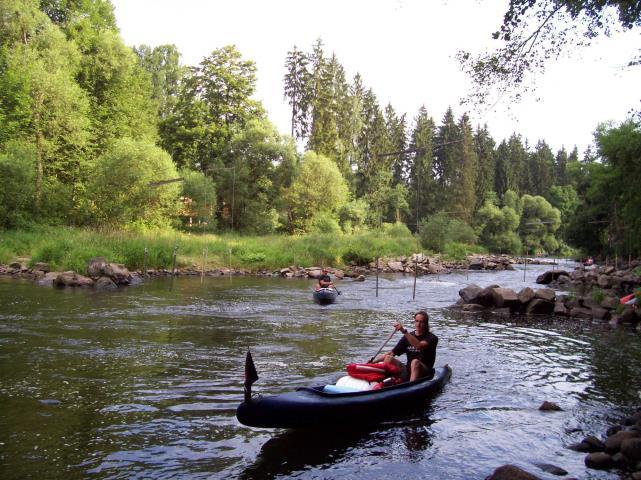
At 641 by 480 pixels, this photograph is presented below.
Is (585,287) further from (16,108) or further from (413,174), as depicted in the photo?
(413,174)

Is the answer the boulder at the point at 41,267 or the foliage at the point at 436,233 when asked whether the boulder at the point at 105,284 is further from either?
the foliage at the point at 436,233

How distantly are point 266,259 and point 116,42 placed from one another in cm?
2215

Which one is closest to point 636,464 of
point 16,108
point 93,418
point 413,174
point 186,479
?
point 186,479

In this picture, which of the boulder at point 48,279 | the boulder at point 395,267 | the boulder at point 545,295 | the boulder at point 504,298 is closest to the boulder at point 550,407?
the boulder at point 545,295

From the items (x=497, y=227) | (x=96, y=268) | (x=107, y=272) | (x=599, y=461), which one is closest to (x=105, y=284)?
(x=107, y=272)

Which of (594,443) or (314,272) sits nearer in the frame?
(594,443)

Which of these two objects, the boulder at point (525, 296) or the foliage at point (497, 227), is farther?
the foliage at point (497, 227)

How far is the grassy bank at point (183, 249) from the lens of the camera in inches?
995

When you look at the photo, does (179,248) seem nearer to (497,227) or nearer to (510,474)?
(510,474)

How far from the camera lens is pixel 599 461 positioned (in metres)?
5.96

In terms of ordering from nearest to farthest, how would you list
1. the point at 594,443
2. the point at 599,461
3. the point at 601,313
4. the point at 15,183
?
the point at 599,461, the point at 594,443, the point at 601,313, the point at 15,183

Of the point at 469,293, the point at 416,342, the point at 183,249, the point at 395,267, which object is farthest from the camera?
the point at 395,267

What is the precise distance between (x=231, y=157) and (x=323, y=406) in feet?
136

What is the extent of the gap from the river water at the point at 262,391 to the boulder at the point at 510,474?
49cm
